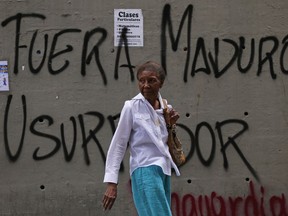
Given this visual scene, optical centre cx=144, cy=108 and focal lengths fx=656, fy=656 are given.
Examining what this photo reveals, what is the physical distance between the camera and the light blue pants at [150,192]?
425 centimetres

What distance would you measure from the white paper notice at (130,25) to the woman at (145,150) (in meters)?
2.28

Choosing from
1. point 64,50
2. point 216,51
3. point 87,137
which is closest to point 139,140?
point 87,137

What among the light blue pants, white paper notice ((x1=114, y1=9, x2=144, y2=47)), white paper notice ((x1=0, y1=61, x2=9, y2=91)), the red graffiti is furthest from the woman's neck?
white paper notice ((x1=0, y1=61, x2=9, y2=91))

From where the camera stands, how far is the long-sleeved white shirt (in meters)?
4.40

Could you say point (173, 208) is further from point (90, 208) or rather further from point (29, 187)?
point (29, 187)

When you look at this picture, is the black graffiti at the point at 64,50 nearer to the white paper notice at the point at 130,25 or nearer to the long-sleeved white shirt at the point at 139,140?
the white paper notice at the point at 130,25

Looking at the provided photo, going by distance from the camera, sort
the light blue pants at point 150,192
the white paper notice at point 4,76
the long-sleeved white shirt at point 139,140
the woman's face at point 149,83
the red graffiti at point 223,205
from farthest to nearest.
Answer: the red graffiti at point 223,205, the white paper notice at point 4,76, the woman's face at point 149,83, the long-sleeved white shirt at point 139,140, the light blue pants at point 150,192

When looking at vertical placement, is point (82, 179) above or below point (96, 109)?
below

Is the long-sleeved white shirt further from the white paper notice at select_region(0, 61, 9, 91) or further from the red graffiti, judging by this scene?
the white paper notice at select_region(0, 61, 9, 91)

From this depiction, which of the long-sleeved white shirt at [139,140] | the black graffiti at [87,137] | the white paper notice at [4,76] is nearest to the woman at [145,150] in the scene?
the long-sleeved white shirt at [139,140]

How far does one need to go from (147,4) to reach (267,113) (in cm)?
170

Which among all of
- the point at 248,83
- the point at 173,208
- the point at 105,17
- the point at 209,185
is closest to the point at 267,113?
the point at 248,83

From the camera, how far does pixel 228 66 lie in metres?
6.87

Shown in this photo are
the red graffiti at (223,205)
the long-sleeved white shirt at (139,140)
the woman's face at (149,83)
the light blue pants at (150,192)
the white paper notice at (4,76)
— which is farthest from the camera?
the red graffiti at (223,205)
